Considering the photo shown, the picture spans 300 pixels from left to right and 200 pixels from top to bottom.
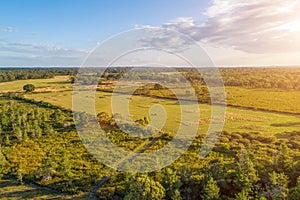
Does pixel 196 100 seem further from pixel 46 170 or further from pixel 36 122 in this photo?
pixel 46 170

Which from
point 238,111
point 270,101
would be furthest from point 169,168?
point 270,101

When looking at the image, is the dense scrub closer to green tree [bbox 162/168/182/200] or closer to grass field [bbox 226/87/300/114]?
green tree [bbox 162/168/182/200]

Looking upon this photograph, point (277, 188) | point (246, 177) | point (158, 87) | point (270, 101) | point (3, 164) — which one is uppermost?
point (158, 87)

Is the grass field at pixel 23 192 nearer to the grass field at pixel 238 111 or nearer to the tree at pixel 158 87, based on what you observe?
the grass field at pixel 238 111

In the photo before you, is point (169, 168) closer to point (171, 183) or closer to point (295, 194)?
point (171, 183)

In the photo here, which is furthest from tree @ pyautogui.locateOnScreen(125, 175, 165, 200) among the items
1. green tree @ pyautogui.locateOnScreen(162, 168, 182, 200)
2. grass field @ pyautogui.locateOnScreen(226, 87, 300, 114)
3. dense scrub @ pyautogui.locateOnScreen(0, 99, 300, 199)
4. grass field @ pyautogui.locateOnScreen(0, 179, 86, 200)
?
grass field @ pyautogui.locateOnScreen(226, 87, 300, 114)

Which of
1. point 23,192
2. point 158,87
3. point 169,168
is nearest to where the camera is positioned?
point 169,168

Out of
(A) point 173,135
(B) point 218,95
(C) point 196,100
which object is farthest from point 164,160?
(B) point 218,95

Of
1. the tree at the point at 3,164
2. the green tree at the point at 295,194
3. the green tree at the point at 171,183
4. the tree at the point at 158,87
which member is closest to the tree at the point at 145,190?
the green tree at the point at 171,183

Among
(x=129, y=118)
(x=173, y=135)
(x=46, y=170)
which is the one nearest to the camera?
(x=46, y=170)
